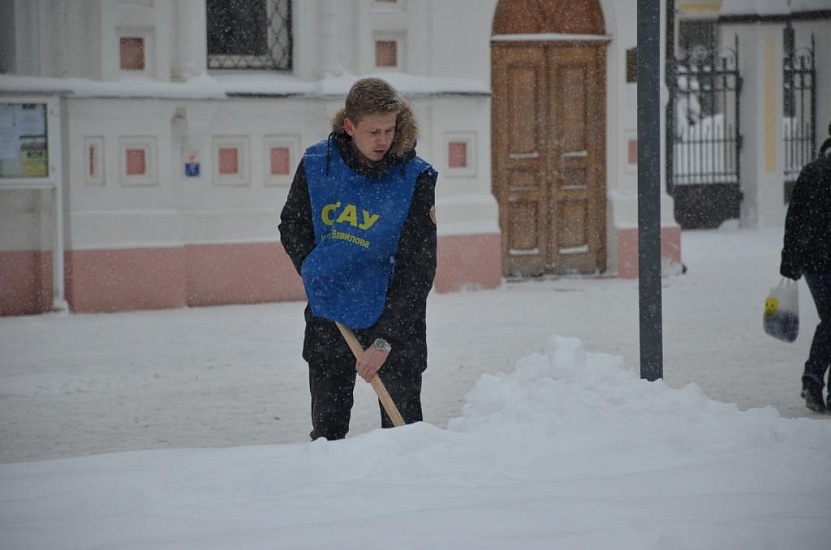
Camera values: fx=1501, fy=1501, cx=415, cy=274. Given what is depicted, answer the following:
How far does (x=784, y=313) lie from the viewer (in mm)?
7934

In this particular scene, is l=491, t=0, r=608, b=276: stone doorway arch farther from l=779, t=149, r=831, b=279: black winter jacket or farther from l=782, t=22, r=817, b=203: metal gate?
l=782, t=22, r=817, b=203: metal gate

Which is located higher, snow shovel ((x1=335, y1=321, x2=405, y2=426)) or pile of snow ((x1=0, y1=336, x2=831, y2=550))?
snow shovel ((x1=335, y1=321, x2=405, y2=426))

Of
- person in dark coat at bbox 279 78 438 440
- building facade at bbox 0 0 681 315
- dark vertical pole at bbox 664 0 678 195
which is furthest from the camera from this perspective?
dark vertical pole at bbox 664 0 678 195

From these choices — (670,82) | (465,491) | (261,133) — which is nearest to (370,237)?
Result: (465,491)

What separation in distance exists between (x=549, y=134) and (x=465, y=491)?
11.4 m

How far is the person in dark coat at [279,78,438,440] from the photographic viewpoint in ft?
15.6

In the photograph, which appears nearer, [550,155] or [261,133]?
[261,133]

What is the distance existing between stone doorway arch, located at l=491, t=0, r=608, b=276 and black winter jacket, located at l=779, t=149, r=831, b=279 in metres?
6.92

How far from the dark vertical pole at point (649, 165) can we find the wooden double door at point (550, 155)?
362 inches

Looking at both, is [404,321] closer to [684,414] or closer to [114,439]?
[684,414]

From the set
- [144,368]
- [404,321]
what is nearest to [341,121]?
[404,321]

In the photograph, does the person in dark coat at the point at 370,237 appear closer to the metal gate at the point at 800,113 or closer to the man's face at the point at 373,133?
the man's face at the point at 373,133

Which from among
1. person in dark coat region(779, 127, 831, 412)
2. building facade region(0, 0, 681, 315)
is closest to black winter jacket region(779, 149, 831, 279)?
person in dark coat region(779, 127, 831, 412)

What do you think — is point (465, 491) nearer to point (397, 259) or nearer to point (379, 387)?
point (379, 387)
